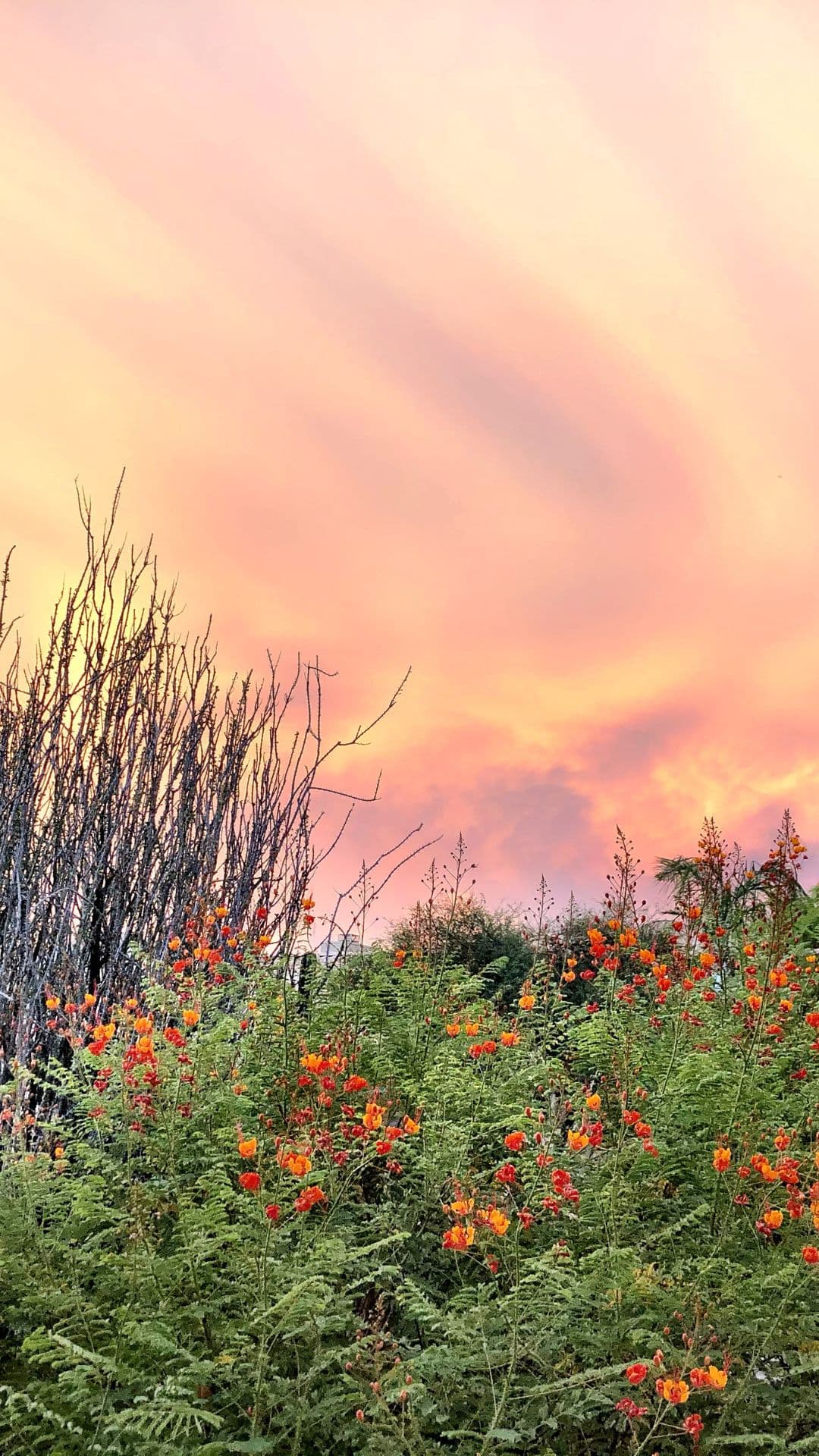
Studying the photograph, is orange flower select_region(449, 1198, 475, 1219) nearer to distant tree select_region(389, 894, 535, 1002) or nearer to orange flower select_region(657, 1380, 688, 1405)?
orange flower select_region(657, 1380, 688, 1405)

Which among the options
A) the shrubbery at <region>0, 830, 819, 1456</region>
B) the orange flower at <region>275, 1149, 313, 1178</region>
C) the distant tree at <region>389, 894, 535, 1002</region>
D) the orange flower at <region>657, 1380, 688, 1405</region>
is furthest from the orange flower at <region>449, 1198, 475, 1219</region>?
the distant tree at <region>389, 894, 535, 1002</region>

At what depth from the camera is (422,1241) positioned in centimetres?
296

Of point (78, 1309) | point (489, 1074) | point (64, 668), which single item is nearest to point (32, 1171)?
point (78, 1309)

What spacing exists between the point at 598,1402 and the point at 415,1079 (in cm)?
159

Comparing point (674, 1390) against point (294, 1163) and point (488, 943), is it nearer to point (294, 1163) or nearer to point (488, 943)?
point (294, 1163)

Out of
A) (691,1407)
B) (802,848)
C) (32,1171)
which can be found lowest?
(691,1407)

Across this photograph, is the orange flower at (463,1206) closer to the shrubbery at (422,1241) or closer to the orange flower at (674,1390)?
the shrubbery at (422,1241)

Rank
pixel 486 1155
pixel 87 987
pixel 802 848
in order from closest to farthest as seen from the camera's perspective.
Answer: pixel 486 1155
pixel 802 848
pixel 87 987

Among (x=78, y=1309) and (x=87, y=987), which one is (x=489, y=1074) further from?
(x=87, y=987)

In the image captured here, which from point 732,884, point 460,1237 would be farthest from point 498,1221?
point 732,884

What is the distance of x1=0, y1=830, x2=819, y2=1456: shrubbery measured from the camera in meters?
2.16

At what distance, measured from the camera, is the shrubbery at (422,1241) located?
2162 millimetres

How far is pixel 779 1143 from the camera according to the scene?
8.45 feet

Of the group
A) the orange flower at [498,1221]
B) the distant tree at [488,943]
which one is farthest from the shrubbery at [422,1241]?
the distant tree at [488,943]
